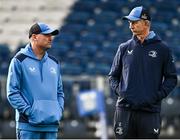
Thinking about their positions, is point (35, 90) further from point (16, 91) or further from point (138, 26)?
point (138, 26)

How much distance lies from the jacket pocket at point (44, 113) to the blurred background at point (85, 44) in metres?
5.05

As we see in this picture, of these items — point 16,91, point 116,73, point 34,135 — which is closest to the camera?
point 16,91

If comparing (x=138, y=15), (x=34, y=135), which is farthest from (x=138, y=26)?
(x=34, y=135)

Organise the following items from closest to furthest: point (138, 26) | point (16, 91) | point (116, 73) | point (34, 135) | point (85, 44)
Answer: point (16, 91), point (34, 135), point (138, 26), point (116, 73), point (85, 44)

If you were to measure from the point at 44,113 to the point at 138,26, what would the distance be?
45.1 inches

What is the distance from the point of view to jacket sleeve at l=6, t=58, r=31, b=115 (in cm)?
648

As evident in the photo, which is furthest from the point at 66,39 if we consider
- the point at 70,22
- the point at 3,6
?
the point at 3,6

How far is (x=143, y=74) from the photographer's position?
670 cm

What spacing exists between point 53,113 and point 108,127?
6.85 m

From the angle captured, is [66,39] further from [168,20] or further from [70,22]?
[168,20]

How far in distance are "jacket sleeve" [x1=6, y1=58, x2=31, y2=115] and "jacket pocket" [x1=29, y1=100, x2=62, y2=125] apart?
2.8 inches

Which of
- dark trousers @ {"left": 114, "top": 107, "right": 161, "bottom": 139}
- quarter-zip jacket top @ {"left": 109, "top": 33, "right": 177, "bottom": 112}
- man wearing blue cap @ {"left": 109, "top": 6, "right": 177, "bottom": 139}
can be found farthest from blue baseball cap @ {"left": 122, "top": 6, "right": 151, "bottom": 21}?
dark trousers @ {"left": 114, "top": 107, "right": 161, "bottom": 139}

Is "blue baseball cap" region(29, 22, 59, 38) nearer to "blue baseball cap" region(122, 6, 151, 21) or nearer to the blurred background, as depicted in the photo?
"blue baseball cap" region(122, 6, 151, 21)

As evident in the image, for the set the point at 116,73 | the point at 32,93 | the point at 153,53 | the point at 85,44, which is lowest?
the point at 85,44
